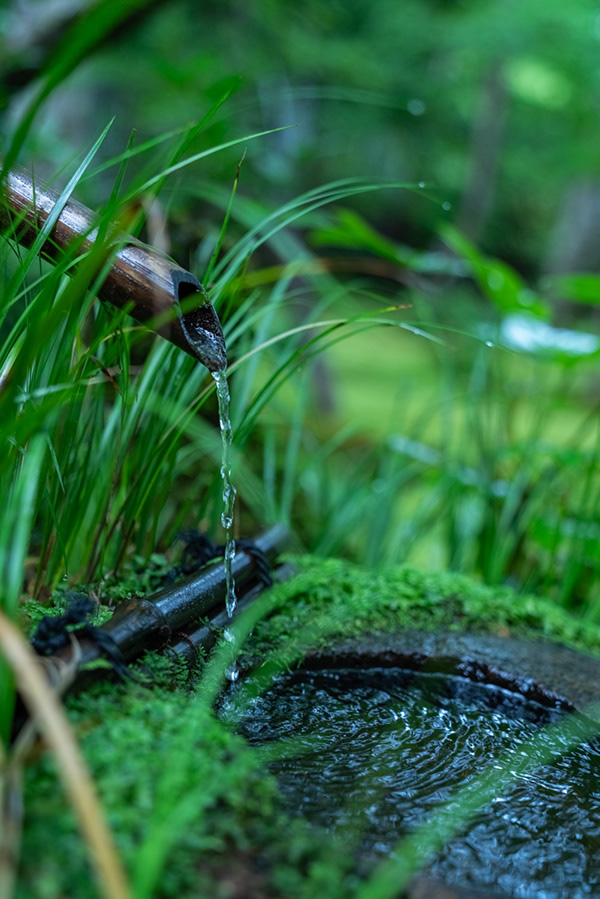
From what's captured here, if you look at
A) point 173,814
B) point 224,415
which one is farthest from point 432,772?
point 224,415

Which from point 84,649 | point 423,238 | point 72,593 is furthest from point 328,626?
point 423,238

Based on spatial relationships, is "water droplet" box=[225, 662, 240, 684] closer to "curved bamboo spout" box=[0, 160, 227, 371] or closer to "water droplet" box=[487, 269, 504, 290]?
"curved bamboo spout" box=[0, 160, 227, 371]

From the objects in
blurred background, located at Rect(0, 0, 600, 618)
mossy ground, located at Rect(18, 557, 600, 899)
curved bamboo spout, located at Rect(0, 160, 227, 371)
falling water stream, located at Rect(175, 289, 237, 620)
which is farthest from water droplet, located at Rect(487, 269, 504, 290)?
mossy ground, located at Rect(18, 557, 600, 899)

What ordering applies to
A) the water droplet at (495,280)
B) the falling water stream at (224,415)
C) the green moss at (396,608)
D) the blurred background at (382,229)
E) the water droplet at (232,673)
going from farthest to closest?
the water droplet at (495,280) < the blurred background at (382,229) < the green moss at (396,608) < the water droplet at (232,673) < the falling water stream at (224,415)

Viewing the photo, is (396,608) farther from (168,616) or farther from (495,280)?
(495,280)

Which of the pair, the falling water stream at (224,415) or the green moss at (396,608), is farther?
the green moss at (396,608)

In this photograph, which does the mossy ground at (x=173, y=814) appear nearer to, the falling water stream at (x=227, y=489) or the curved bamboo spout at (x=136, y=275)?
the falling water stream at (x=227, y=489)

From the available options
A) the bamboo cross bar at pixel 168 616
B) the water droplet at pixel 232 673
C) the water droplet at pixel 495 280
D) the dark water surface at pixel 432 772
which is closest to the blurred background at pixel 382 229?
the water droplet at pixel 495 280
